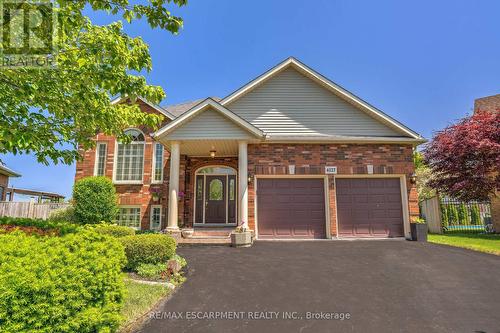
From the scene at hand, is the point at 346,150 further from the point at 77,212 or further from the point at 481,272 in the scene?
the point at 77,212

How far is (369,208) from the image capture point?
11.6 m

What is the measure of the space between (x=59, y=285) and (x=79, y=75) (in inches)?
148

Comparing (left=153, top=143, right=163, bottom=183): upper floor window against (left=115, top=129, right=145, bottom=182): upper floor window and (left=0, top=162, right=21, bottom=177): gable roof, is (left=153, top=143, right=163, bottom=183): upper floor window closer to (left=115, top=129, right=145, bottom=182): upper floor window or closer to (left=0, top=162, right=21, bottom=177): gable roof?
(left=115, top=129, right=145, bottom=182): upper floor window

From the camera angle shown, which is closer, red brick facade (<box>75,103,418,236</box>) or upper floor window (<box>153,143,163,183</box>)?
red brick facade (<box>75,103,418,236</box>)

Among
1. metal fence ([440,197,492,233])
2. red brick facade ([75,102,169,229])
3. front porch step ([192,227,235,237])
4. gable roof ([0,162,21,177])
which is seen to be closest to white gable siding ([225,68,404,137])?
front porch step ([192,227,235,237])

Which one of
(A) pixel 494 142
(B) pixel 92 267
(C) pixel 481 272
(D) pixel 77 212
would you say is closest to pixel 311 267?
(C) pixel 481 272

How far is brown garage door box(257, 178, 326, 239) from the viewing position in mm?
11406

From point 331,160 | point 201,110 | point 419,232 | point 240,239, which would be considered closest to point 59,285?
point 240,239

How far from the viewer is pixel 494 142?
43.5ft

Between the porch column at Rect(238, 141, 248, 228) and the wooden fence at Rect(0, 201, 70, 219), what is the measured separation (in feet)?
28.4

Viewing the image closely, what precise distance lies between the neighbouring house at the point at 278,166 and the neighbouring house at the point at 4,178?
12176 millimetres

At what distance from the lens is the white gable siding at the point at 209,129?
10.9 meters

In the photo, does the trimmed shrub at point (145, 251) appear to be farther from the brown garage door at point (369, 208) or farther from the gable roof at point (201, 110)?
the brown garage door at point (369, 208)

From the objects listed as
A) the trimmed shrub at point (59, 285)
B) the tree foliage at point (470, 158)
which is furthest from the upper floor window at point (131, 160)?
the tree foliage at point (470, 158)
